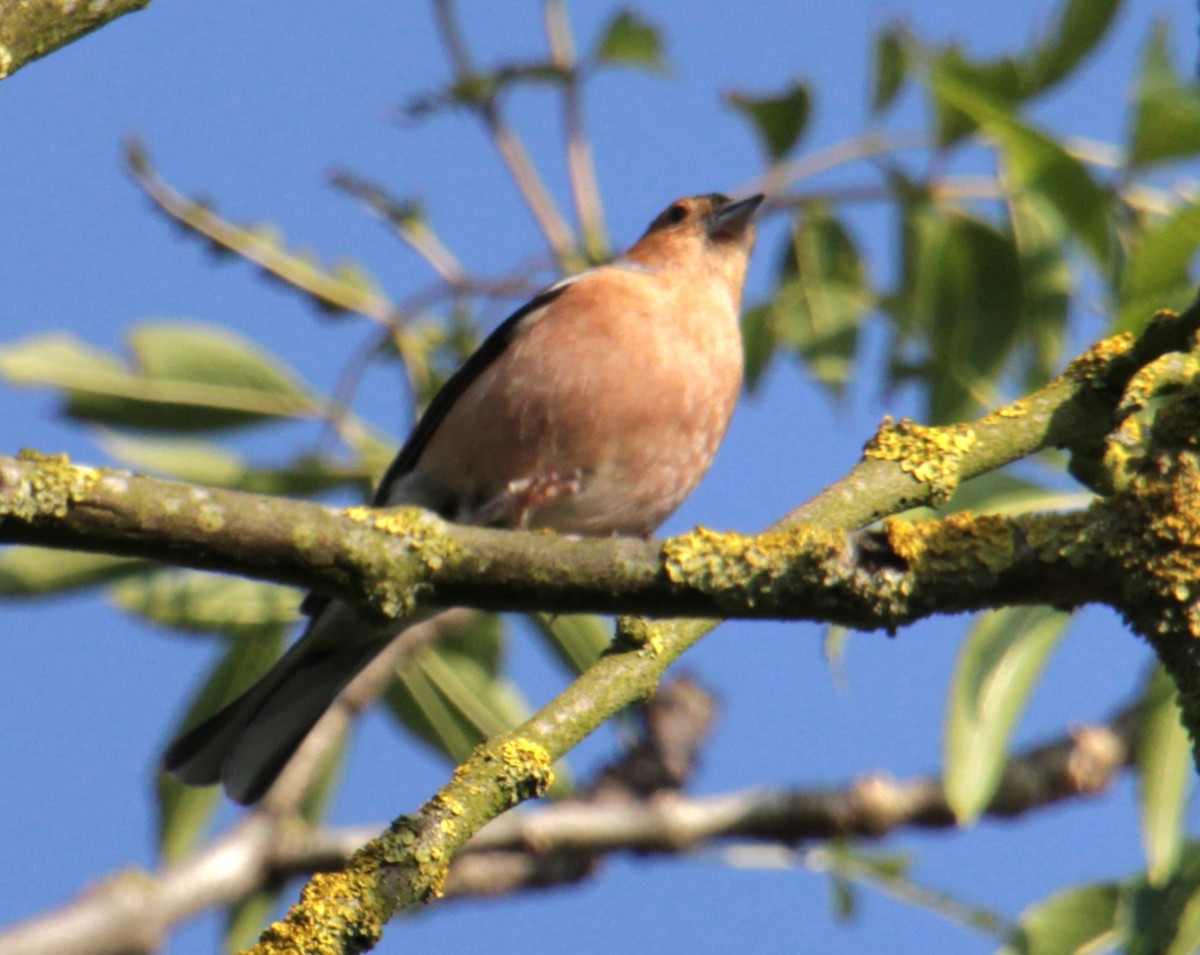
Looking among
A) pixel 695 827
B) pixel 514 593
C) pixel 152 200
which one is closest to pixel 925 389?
pixel 695 827

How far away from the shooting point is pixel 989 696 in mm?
4391

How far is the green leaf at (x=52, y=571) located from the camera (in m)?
5.13

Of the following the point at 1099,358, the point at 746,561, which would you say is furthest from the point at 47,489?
the point at 1099,358

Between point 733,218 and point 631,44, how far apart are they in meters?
1.20

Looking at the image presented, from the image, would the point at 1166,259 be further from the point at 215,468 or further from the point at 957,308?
the point at 215,468

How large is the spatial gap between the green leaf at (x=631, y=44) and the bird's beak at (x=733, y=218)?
1022mm

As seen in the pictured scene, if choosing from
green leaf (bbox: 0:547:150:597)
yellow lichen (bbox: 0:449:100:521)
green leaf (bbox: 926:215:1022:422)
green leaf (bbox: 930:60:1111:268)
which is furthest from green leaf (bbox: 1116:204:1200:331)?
green leaf (bbox: 0:547:150:597)

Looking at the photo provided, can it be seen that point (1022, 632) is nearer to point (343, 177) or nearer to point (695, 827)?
point (695, 827)

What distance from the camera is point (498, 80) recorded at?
613cm

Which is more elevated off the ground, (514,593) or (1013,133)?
(1013,133)

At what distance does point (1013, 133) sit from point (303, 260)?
2959 mm

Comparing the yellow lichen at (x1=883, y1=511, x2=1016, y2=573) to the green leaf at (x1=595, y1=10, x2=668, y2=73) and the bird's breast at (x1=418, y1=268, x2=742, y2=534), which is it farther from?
the green leaf at (x1=595, y1=10, x2=668, y2=73)

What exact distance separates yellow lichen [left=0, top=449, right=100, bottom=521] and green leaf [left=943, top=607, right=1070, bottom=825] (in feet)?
8.98


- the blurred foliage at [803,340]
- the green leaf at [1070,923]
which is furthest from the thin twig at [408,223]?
the green leaf at [1070,923]
